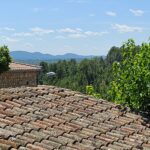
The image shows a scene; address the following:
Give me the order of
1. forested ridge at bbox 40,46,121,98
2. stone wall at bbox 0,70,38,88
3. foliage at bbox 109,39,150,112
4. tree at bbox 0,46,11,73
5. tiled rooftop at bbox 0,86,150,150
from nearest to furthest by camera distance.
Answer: tiled rooftop at bbox 0,86,150,150
foliage at bbox 109,39,150,112
tree at bbox 0,46,11,73
stone wall at bbox 0,70,38,88
forested ridge at bbox 40,46,121,98

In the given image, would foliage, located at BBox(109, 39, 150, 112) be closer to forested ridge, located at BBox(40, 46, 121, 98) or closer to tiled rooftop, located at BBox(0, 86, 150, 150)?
tiled rooftop, located at BBox(0, 86, 150, 150)

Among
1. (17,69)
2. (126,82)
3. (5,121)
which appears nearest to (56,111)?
(5,121)

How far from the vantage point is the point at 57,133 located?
604cm

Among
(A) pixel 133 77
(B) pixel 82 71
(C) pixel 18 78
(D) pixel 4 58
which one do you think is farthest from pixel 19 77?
(B) pixel 82 71

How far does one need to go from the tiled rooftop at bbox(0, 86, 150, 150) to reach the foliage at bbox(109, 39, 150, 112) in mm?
984

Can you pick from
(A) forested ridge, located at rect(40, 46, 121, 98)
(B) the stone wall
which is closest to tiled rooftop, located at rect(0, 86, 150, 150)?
(B) the stone wall

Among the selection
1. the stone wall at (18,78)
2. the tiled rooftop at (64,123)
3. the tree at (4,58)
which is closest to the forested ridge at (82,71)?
the stone wall at (18,78)

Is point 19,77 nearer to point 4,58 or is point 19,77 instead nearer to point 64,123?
point 4,58

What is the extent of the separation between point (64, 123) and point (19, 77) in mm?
24743

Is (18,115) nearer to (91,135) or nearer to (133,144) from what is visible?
(91,135)

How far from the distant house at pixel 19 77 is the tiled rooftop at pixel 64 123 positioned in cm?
2100

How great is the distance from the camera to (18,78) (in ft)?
102

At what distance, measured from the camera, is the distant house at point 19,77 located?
2917cm

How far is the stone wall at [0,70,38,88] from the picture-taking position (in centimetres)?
2912
